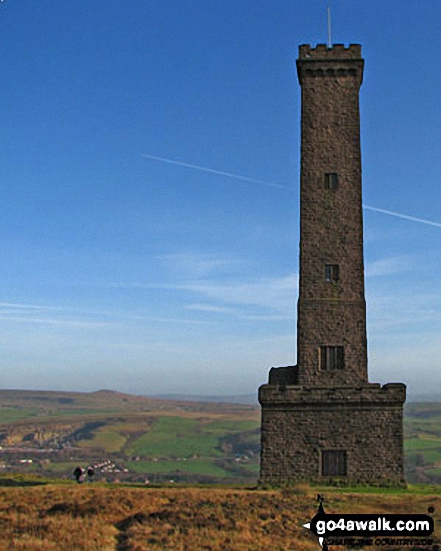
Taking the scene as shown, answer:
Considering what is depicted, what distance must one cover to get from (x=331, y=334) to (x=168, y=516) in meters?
14.1

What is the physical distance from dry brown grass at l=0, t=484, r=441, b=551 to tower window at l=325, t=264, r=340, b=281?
11.4 meters

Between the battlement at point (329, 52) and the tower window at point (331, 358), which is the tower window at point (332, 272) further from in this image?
the battlement at point (329, 52)

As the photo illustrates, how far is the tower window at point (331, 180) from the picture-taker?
35750 mm

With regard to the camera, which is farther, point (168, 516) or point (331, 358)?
point (331, 358)

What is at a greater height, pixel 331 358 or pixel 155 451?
pixel 331 358

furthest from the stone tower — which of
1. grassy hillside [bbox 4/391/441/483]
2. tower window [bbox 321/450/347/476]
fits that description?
grassy hillside [bbox 4/391/441/483]

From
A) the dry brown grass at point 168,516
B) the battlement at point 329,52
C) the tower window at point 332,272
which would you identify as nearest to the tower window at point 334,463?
the dry brown grass at point 168,516

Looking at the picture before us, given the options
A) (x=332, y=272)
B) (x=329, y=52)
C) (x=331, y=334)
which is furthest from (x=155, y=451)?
(x=329, y=52)

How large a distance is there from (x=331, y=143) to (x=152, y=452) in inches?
4394

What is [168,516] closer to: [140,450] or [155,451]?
[155,451]

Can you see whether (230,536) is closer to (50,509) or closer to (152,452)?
(50,509)

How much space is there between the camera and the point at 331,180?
35.8 metres

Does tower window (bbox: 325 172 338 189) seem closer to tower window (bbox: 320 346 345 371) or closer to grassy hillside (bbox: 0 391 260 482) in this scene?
tower window (bbox: 320 346 345 371)

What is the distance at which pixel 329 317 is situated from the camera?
34.3 m
